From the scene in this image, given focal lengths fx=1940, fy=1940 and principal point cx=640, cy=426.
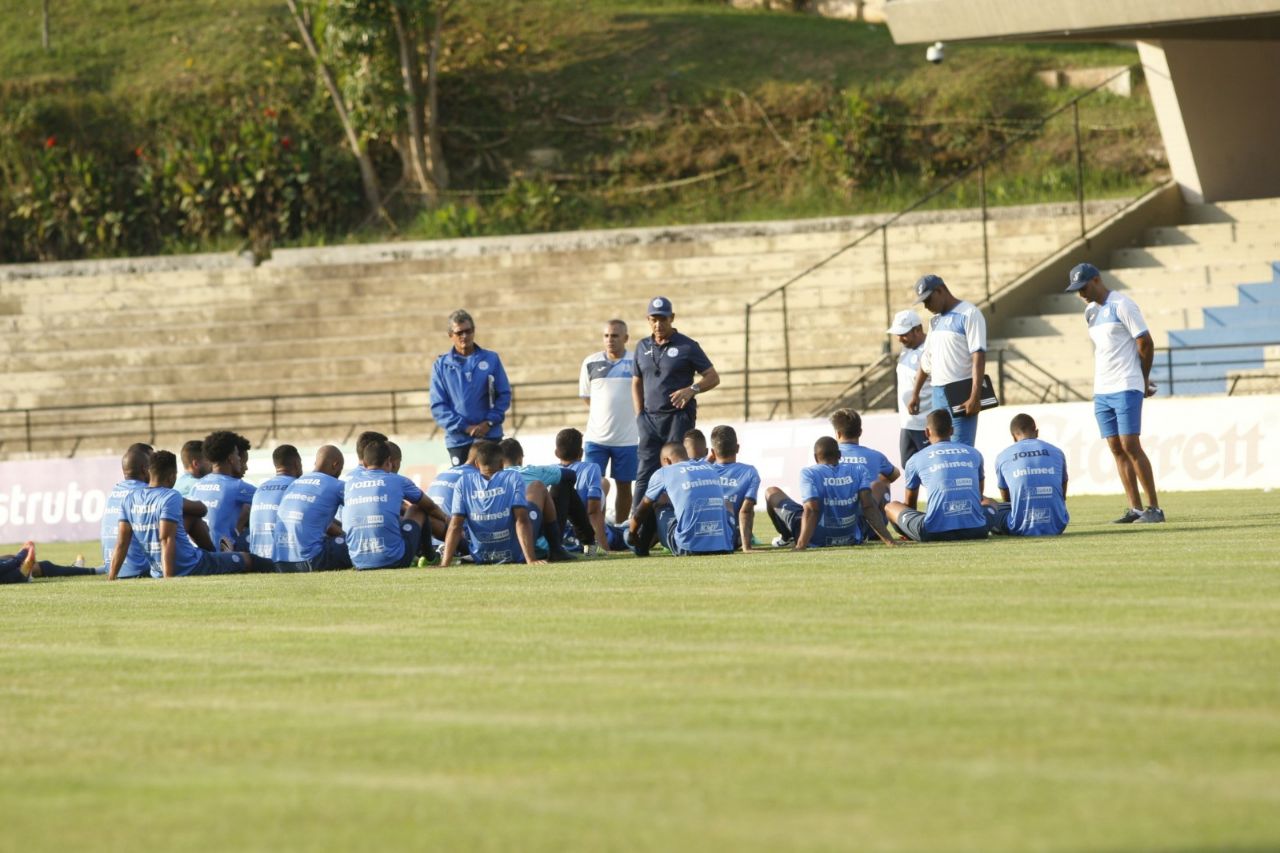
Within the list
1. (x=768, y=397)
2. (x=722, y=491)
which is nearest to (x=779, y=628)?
(x=722, y=491)

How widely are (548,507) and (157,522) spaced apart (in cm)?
294

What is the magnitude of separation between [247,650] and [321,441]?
→ 2148 cm

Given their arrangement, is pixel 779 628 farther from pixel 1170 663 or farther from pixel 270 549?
pixel 270 549

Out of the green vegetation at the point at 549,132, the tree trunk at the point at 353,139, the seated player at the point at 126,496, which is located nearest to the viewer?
the seated player at the point at 126,496

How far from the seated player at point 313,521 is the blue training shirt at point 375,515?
312 mm

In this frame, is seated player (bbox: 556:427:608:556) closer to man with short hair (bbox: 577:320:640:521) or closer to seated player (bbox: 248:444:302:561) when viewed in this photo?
man with short hair (bbox: 577:320:640:521)

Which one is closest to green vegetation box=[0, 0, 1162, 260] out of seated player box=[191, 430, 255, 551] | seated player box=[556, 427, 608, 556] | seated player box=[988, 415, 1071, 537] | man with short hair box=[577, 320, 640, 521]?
man with short hair box=[577, 320, 640, 521]

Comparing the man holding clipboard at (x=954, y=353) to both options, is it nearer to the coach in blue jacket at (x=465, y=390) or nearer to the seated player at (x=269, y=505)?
the coach in blue jacket at (x=465, y=390)

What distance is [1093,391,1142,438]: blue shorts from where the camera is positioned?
1519 cm

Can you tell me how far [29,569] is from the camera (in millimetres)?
15773

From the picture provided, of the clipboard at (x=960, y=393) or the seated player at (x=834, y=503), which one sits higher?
the clipboard at (x=960, y=393)

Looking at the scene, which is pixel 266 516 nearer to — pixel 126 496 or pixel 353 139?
pixel 126 496

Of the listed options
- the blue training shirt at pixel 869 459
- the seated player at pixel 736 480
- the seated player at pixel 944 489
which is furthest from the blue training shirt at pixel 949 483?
the seated player at pixel 736 480

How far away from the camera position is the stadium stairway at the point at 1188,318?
25484 millimetres
